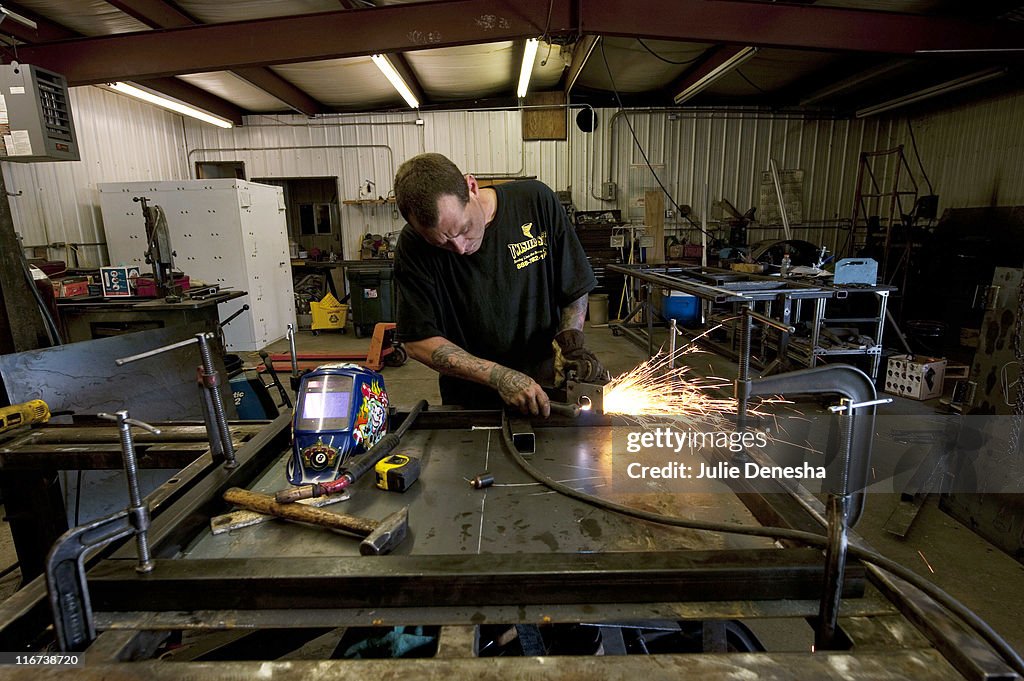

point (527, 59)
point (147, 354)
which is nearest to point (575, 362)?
point (147, 354)

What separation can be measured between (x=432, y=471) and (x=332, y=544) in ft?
1.14

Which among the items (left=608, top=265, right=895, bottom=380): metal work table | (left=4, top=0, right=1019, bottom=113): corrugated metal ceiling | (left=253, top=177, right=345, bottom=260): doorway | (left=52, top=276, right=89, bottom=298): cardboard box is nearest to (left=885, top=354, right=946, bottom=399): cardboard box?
(left=608, top=265, right=895, bottom=380): metal work table

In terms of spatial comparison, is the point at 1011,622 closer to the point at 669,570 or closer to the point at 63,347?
the point at 669,570

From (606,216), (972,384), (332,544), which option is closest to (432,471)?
(332,544)

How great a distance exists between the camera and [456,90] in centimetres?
794

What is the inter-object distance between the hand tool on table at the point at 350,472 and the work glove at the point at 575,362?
0.53m

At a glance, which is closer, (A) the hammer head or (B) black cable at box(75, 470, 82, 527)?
(A) the hammer head

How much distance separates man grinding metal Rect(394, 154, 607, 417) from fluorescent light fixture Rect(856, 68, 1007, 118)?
272 inches

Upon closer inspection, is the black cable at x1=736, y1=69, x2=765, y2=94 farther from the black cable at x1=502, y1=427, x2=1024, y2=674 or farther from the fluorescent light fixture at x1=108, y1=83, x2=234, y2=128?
the black cable at x1=502, y1=427, x2=1024, y2=674

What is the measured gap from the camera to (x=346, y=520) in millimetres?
1026

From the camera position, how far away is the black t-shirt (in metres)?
1.85

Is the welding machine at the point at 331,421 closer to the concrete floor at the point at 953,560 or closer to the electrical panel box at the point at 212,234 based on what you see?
Result: the concrete floor at the point at 953,560

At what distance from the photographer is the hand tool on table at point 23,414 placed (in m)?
1.74

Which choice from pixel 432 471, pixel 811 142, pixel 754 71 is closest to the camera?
pixel 432 471
